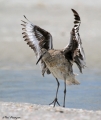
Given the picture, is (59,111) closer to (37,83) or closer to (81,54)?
(81,54)

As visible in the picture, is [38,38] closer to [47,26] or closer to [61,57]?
[61,57]

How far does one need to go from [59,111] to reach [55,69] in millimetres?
1520

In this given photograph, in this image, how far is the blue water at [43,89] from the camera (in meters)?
13.8

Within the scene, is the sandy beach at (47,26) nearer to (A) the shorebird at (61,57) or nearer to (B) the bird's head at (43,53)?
(A) the shorebird at (61,57)

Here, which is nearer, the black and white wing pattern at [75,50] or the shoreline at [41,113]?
the shoreline at [41,113]

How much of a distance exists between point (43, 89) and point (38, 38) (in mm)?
2309

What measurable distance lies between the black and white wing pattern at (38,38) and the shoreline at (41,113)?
1744 mm

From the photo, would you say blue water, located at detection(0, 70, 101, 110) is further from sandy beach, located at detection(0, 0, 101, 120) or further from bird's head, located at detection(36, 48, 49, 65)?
bird's head, located at detection(36, 48, 49, 65)

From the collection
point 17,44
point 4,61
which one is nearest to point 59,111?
point 4,61

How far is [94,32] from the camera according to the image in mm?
21984

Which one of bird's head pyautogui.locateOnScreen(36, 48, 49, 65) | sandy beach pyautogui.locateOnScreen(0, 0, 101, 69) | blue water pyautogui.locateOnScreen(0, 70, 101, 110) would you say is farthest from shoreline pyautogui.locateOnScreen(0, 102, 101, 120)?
sandy beach pyautogui.locateOnScreen(0, 0, 101, 69)

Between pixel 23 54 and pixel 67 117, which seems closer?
pixel 67 117

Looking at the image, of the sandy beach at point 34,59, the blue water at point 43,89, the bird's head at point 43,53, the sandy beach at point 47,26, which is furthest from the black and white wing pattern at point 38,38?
the sandy beach at point 47,26

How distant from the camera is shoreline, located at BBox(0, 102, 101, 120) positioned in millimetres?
10425
